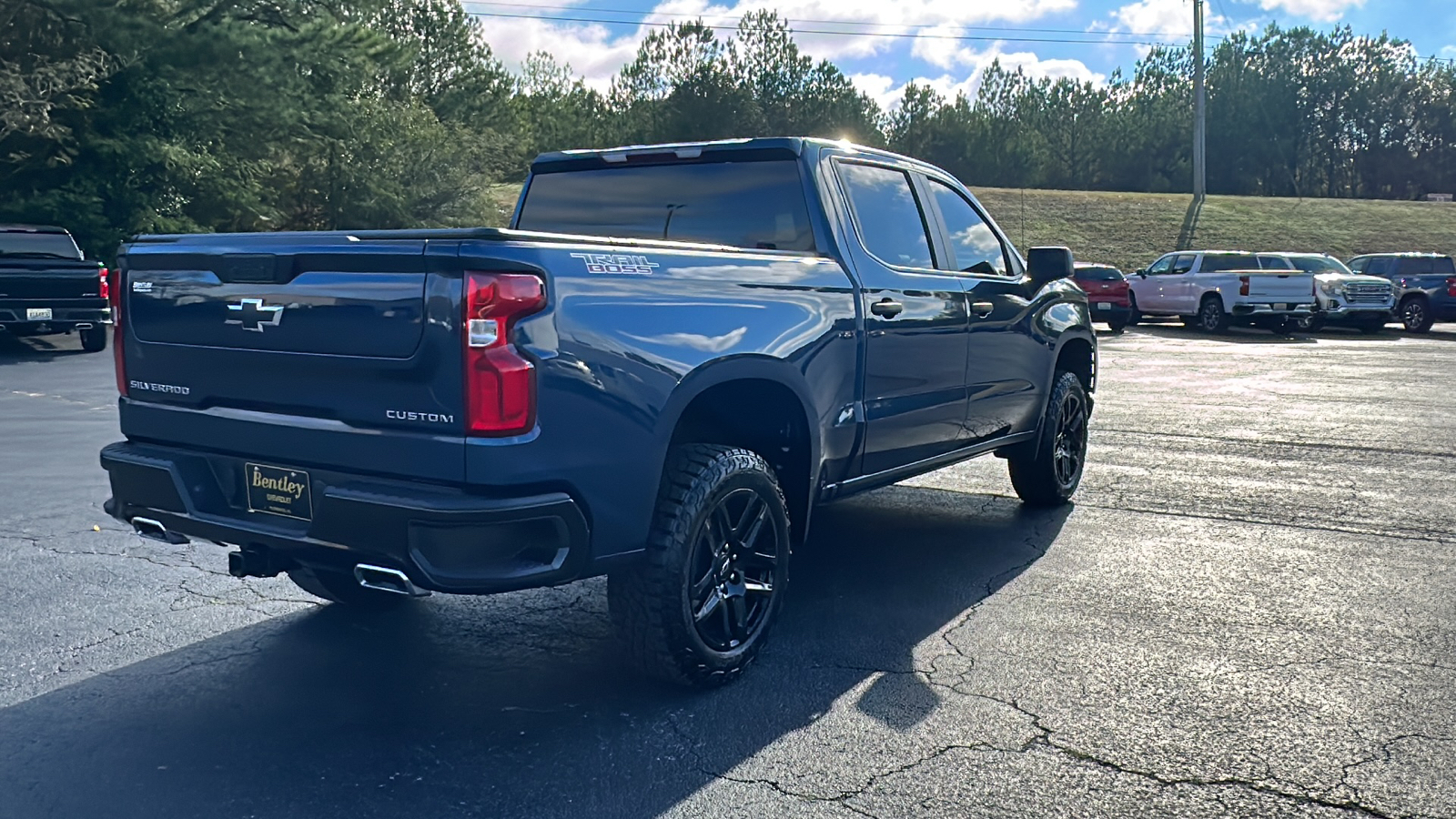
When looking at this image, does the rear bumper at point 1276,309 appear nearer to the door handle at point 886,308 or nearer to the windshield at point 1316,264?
the windshield at point 1316,264

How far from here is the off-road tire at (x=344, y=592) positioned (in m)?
5.21

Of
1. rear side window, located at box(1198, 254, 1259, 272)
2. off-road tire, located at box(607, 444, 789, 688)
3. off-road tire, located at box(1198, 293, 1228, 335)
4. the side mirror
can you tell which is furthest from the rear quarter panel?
Answer: rear side window, located at box(1198, 254, 1259, 272)

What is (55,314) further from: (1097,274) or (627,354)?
(1097,274)

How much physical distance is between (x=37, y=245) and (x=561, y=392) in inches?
699

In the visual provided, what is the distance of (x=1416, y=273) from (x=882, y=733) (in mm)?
28509

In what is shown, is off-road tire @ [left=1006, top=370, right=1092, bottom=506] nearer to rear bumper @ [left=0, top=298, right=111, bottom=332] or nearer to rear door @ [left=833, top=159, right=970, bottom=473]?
rear door @ [left=833, top=159, right=970, bottom=473]

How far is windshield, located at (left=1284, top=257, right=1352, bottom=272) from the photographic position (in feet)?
90.0

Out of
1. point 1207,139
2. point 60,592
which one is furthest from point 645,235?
point 1207,139

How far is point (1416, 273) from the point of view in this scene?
28172mm

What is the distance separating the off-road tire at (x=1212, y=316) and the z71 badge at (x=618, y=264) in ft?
82.4

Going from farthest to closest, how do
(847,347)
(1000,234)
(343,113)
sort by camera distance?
(343,113), (1000,234), (847,347)

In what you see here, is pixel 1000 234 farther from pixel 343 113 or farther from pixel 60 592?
pixel 343 113

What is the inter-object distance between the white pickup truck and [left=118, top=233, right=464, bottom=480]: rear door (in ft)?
83.0

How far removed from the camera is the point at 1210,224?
168 ft
